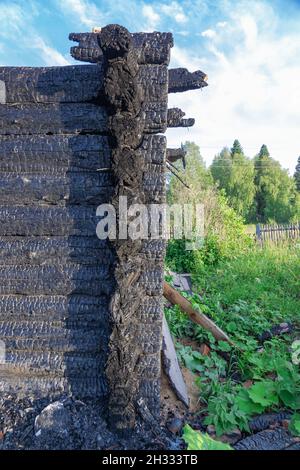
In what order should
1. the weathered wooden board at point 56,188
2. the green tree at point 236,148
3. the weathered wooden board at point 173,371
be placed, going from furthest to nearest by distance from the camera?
1. the green tree at point 236,148
2. the weathered wooden board at point 173,371
3. the weathered wooden board at point 56,188

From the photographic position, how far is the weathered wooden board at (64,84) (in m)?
2.15

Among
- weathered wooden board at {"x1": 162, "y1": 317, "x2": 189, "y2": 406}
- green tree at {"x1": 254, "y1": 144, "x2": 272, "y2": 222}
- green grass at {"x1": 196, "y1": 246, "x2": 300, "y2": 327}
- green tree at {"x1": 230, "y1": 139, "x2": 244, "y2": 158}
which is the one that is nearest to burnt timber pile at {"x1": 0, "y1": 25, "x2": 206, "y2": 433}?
weathered wooden board at {"x1": 162, "y1": 317, "x2": 189, "y2": 406}

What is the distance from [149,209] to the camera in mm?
2186

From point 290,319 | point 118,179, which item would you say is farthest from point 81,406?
point 290,319

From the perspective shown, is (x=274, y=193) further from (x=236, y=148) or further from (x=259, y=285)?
(x=259, y=285)

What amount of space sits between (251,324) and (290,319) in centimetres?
70

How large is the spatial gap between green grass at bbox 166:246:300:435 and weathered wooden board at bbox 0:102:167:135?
6.56 feet

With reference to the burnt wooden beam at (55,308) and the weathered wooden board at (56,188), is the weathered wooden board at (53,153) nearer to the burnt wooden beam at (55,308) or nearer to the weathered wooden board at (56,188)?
the weathered wooden board at (56,188)

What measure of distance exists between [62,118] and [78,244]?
869 millimetres

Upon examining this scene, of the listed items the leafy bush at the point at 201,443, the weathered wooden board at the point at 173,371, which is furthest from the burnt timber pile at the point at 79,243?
the leafy bush at the point at 201,443

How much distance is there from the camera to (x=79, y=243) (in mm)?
2277

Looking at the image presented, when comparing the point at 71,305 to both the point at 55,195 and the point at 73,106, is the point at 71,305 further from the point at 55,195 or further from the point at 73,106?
the point at 73,106

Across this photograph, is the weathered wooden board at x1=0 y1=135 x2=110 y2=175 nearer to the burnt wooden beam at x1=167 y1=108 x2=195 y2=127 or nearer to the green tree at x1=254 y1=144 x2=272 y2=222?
the burnt wooden beam at x1=167 y1=108 x2=195 y2=127

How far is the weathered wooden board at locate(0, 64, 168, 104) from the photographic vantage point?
84.5 inches
